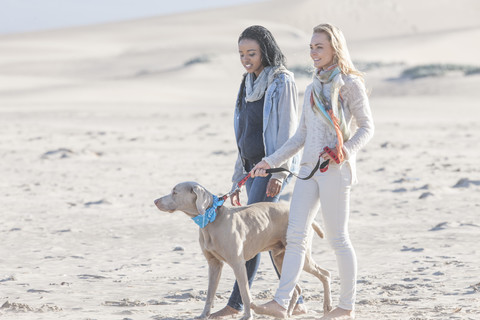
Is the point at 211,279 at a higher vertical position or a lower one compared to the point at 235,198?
lower

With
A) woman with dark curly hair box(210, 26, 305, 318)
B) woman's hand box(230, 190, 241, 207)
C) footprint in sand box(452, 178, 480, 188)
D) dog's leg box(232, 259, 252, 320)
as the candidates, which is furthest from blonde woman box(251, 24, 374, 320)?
footprint in sand box(452, 178, 480, 188)

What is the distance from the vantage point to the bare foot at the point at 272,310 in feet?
16.7

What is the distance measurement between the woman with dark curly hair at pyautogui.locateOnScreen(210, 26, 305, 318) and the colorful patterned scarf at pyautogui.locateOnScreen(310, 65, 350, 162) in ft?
1.51

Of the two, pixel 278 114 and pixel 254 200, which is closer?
pixel 278 114

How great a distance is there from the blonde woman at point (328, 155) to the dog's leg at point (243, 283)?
206mm

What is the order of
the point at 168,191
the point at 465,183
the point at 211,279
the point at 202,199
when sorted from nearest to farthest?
the point at 202,199, the point at 211,279, the point at 465,183, the point at 168,191

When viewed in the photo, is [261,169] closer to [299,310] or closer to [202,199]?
[202,199]

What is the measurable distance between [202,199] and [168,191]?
21.2ft

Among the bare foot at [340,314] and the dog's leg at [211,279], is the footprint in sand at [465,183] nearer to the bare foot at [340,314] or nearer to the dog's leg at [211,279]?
the bare foot at [340,314]

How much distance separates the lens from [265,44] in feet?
18.2

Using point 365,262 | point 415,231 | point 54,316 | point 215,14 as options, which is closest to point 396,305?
point 365,262

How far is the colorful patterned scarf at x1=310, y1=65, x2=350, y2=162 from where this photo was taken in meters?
5.00

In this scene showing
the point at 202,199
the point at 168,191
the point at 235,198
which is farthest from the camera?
the point at 168,191

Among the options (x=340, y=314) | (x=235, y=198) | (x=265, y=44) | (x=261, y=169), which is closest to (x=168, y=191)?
(x=235, y=198)
